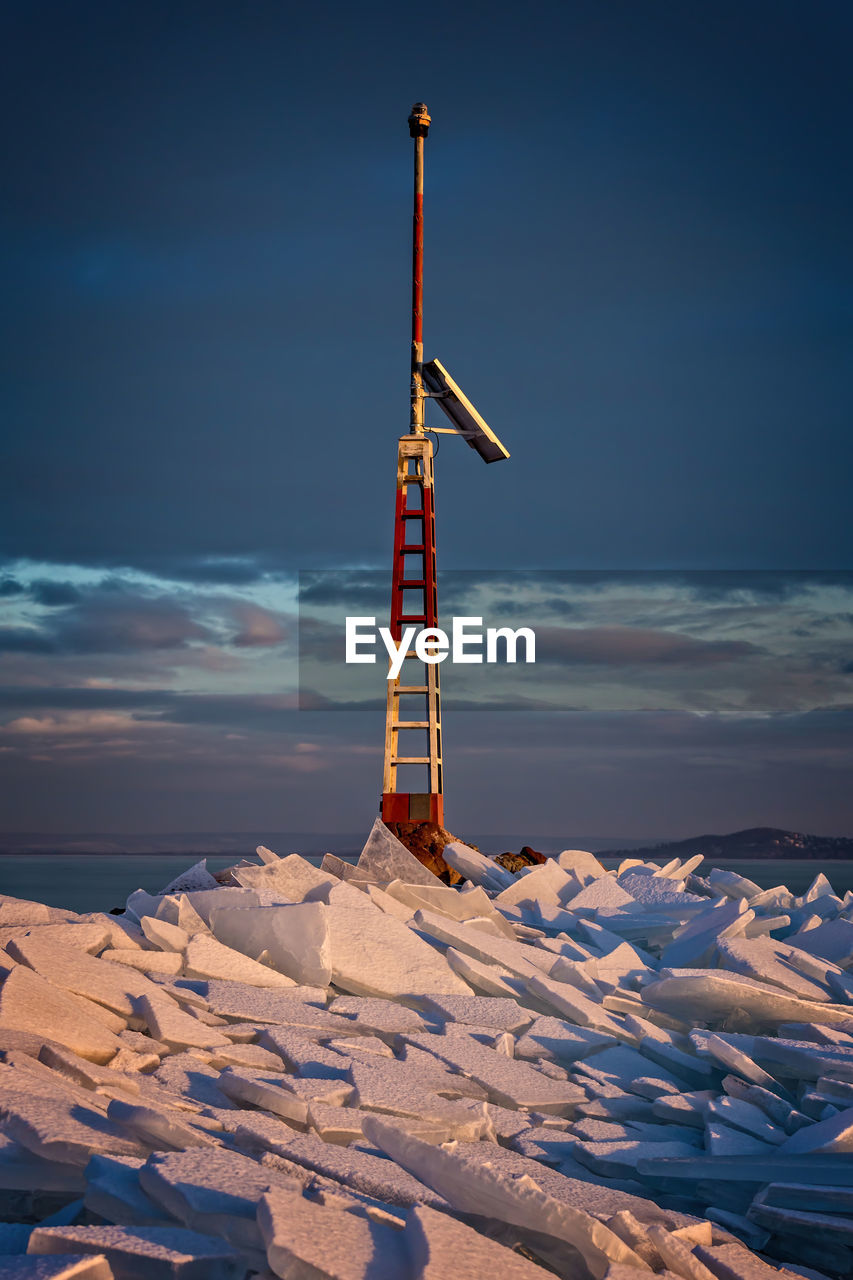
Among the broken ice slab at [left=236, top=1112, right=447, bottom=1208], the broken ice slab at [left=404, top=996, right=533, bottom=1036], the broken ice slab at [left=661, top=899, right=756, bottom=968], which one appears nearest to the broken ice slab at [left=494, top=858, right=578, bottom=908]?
the broken ice slab at [left=661, top=899, right=756, bottom=968]

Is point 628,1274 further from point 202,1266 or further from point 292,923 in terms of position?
point 292,923

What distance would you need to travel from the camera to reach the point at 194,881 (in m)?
6.22

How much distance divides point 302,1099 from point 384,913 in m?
2.02

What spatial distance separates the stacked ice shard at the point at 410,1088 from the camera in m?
2.28

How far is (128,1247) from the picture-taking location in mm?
2080

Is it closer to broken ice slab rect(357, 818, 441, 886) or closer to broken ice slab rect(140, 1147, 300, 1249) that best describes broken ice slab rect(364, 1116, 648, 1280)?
broken ice slab rect(140, 1147, 300, 1249)

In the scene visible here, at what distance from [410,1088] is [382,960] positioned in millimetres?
1273

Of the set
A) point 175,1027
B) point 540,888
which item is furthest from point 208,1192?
point 540,888

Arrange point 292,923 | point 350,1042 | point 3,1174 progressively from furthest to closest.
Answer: point 292,923 → point 350,1042 → point 3,1174

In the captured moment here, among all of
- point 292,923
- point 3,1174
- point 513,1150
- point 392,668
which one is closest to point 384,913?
point 292,923

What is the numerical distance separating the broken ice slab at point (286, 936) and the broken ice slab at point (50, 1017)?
1.05 metres

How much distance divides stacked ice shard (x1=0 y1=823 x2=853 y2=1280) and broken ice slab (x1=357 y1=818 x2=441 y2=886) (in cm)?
13

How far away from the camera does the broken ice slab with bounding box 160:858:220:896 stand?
619 centimetres

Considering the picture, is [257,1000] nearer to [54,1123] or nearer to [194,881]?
[54,1123]
